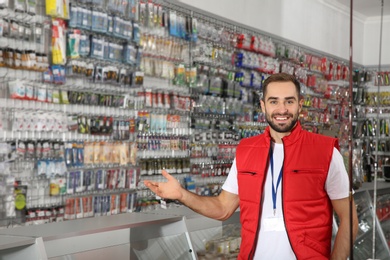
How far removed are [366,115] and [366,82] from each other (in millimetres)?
618

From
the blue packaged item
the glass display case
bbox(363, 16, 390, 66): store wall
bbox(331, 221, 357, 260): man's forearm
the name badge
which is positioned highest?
bbox(363, 16, 390, 66): store wall

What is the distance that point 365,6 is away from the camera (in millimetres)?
10625

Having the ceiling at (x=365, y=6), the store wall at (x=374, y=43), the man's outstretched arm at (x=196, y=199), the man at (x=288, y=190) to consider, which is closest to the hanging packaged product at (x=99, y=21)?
the man's outstretched arm at (x=196, y=199)

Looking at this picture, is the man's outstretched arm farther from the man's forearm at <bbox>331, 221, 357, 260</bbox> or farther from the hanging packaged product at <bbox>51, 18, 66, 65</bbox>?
the hanging packaged product at <bbox>51, 18, 66, 65</bbox>

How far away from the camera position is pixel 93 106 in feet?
19.7

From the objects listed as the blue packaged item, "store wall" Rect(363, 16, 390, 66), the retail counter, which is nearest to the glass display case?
the retail counter

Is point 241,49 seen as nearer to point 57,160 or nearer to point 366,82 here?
point 57,160

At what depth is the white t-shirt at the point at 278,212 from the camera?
247 centimetres

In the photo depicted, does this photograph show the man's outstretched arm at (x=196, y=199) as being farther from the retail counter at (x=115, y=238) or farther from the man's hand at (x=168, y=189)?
the retail counter at (x=115, y=238)

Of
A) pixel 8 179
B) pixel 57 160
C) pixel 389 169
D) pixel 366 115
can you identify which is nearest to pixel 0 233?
pixel 8 179

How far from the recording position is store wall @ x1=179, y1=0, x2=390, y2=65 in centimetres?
784

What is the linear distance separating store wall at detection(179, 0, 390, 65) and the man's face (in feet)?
15.0

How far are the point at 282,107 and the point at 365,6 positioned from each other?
873 centimetres

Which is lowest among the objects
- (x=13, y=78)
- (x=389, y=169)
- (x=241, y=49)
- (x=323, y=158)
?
(x=389, y=169)
